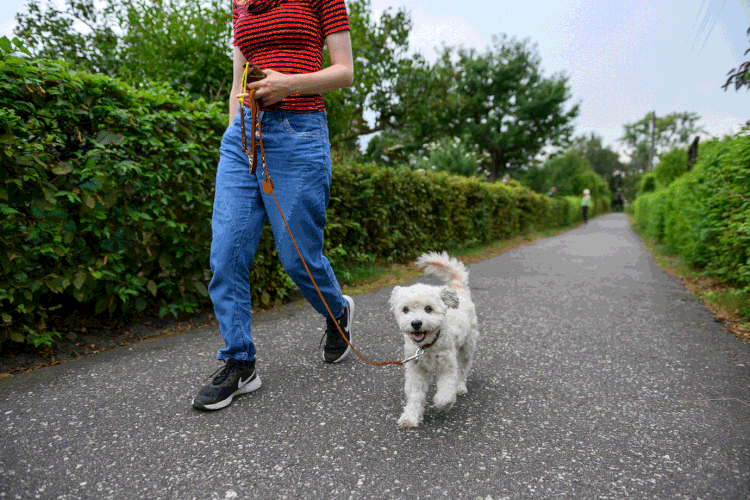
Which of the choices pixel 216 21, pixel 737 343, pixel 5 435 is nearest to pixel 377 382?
pixel 5 435

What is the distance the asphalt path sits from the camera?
176cm

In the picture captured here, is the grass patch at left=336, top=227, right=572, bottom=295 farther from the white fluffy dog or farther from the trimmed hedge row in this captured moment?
the white fluffy dog

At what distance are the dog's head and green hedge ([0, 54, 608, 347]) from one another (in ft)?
7.22

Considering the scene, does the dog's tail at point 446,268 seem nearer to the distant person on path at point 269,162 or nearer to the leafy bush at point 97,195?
the distant person on path at point 269,162

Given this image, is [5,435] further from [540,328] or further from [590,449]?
[540,328]

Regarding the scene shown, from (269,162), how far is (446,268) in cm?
128

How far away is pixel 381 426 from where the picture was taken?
2225 mm

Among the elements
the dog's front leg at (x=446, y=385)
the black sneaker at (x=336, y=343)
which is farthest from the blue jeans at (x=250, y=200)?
the dog's front leg at (x=446, y=385)

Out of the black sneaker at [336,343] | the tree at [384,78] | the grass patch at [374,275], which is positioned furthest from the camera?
the tree at [384,78]

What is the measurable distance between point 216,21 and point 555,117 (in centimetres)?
3268

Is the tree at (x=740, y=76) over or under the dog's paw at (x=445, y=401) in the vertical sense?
over

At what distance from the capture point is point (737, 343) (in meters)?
3.56

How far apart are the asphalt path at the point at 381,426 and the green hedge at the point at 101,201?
0.50 metres

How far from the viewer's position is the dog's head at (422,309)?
2256 mm
